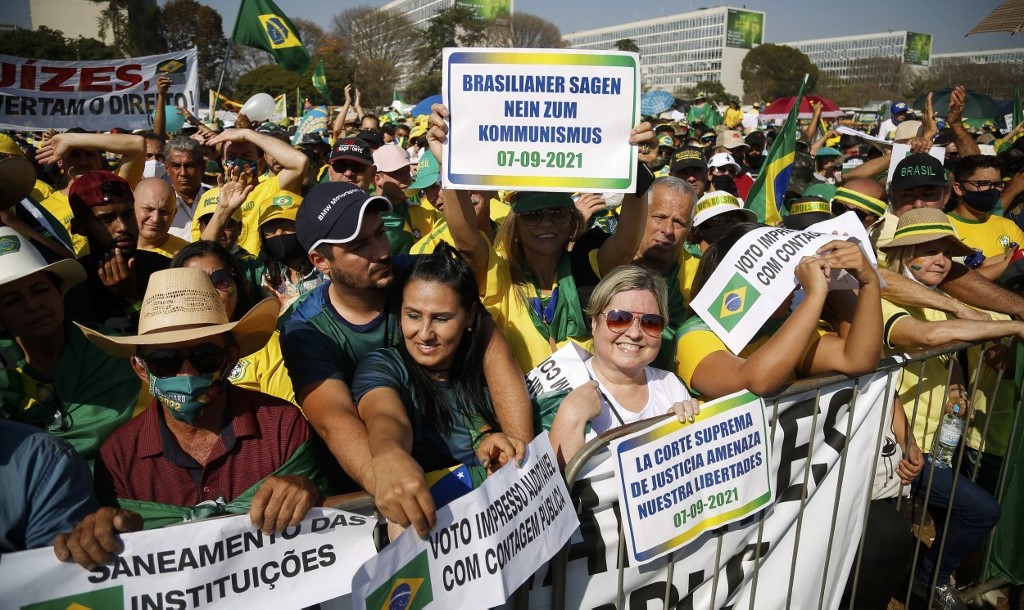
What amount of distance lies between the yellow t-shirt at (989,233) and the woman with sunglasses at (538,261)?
3.42m

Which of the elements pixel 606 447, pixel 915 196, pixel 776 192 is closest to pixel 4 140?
pixel 606 447

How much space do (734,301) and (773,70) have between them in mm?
86985

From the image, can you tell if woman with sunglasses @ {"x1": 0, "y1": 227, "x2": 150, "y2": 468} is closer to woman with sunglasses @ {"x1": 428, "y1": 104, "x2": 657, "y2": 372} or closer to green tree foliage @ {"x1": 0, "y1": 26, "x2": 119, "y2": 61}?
woman with sunglasses @ {"x1": 428, "y1": 104, "x2": 657, "y2": 372}

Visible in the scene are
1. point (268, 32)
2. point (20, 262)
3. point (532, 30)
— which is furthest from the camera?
point (532, 30)

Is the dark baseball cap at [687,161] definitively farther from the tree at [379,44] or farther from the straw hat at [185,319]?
the tree at [379,44]

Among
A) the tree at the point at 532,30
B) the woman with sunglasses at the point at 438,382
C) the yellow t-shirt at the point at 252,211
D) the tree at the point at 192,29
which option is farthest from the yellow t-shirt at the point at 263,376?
the tree at the point at 532,30

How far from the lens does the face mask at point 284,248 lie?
4168 millimetres

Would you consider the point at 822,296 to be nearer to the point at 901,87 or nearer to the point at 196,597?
the point at 196,597

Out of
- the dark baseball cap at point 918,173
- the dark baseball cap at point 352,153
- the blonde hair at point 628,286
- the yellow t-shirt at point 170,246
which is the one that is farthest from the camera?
the dark baseball cap at point 352,153

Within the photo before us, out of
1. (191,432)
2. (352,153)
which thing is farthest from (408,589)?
(352,153)

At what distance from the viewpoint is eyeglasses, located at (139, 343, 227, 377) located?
2268 mm

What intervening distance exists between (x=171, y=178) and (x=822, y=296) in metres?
5.21

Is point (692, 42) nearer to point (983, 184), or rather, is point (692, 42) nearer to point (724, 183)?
point (724, 183)

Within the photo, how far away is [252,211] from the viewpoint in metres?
5.40
